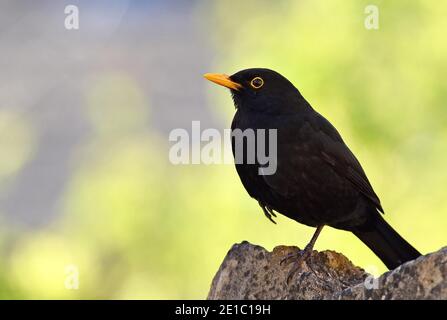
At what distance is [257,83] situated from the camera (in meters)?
6.54

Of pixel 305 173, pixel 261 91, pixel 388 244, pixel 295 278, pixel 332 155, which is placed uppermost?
pixel 261 91

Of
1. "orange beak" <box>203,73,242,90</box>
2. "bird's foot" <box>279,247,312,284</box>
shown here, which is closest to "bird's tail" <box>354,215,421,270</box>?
"bird's foot" <box>279,247,312,284</box>

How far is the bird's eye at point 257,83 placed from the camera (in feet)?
21.4

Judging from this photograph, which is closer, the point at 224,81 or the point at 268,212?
the point at 224,81

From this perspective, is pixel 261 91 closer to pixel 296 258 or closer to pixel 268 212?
pixel 268 212

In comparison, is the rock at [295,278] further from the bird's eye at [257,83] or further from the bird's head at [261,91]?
the bird's eye at [257,83]

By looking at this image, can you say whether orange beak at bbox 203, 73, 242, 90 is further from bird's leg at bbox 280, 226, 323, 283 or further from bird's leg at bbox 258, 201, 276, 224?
bird's leg at bbox 280, 226, 323, 283

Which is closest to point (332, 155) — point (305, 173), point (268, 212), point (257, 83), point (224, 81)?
point (305, 173)

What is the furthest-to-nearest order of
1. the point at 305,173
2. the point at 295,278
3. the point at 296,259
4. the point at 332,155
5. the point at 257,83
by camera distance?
the point at 257,83, the point at 332,155, the point at 305,173, the point at 296,259, the point at 295,278

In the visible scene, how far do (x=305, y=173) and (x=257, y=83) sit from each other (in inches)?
35.3
